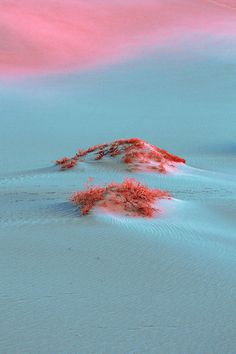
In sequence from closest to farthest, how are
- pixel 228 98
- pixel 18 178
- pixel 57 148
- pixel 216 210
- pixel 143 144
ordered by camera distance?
pixel 216 210
pixel 18 178
pixel 143 144
pixel 57 148
pixel 228 98

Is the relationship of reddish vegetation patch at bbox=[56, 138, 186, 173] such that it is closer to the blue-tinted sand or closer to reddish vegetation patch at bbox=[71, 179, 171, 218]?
the blue-tinted sand

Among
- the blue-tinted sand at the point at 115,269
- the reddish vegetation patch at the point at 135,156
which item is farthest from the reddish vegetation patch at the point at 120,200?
the reddish vegetation patch at the point at 135,156

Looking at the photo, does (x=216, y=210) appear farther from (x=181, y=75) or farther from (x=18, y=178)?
(x=181, y=75)

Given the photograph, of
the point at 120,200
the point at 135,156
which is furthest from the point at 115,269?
the point at 135,156

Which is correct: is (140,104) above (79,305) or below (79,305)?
above

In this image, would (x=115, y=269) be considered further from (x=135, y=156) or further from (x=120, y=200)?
(x=135, y=156)

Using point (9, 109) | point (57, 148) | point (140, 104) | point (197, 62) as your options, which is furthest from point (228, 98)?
point (57, 148)
